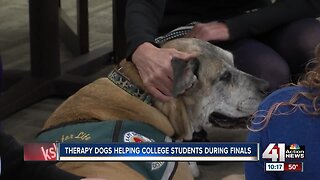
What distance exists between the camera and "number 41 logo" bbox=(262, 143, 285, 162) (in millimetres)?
1158

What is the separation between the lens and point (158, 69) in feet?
6.96

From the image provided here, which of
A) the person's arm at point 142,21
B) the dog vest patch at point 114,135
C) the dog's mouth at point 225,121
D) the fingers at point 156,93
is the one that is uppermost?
the person's arm at point 142,21

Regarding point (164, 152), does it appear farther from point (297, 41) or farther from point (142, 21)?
point (297, 41)

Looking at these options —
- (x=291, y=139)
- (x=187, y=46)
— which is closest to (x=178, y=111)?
(x=187, y=46)

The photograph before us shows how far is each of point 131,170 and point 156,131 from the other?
25cm

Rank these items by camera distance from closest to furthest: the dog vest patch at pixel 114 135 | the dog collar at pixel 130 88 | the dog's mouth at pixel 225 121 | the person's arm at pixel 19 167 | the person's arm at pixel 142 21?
the person's arm at pixel 19 167, the dog vest patch at pixel 114 135, the dog collar at pixel 130 88, the person's arm at pixel 142 21, the dog's mouth at pixel 225 121

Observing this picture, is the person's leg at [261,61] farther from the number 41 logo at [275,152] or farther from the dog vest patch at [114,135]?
the number 41 logo at [275,152]

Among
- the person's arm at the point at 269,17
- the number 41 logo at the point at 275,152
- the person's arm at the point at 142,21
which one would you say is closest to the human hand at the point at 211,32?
the person's arm at the point at 269,17

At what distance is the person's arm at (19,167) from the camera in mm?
1486

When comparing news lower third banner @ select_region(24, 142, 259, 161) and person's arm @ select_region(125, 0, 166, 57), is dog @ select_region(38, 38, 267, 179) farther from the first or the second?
news lower third banner @ select_region(24, 142, 259, 161)

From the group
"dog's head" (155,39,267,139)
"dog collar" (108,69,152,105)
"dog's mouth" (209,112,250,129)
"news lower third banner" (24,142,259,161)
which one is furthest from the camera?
"dog's mouth" (209,112,250,129)

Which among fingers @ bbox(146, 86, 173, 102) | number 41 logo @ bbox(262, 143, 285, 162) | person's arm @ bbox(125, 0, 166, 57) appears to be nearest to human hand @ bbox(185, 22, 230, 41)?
person's arm @ bbox(125, 0, 166, 57)

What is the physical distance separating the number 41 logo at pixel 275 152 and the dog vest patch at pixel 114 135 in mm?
637

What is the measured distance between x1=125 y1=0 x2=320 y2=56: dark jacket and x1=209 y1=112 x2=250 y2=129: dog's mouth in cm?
30
